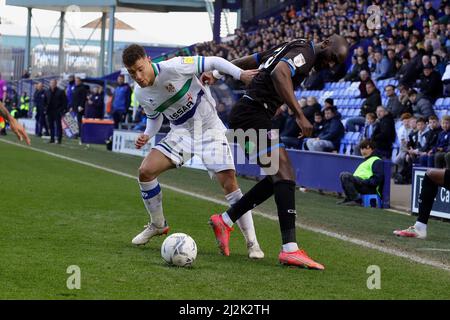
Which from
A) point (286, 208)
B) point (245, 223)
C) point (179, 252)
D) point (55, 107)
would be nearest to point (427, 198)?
point (245, 223)

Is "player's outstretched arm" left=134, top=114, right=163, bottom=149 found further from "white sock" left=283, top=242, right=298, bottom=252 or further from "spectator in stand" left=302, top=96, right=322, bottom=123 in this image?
"spectator in stand" left=302, top=96, right=322, bottom=123

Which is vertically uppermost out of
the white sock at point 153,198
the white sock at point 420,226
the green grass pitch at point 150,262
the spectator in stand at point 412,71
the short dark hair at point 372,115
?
the spectator in stand at point 412,71

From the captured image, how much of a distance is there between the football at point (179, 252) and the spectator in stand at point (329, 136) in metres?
11.8

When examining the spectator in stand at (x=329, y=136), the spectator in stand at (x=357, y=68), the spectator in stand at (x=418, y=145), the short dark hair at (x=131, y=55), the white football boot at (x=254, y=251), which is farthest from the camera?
the spectator in stand at (x=357, y=68)

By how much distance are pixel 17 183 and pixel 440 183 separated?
280 inches

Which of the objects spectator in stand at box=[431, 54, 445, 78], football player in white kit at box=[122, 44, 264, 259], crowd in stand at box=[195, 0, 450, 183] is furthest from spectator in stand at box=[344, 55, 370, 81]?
football player in white kit at box=[122, 44, 264, 259]

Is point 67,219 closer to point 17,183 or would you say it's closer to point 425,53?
point 17,183

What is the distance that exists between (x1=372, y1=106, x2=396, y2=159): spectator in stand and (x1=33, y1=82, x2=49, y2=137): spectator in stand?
15157 mm

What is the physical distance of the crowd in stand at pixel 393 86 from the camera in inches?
724

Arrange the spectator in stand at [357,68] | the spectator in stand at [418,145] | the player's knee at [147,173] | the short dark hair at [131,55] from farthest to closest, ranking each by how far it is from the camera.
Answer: the spectator in stand at [357,68] < the spectator in stand at [418,145] < the player's knee at [147,173] < the short dark hair at [131,55]

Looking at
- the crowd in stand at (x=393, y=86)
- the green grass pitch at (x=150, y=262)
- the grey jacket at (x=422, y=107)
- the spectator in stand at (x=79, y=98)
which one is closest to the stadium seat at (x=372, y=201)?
the crowd in stand at (x=393, y=86)

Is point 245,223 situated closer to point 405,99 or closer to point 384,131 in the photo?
point 384,131

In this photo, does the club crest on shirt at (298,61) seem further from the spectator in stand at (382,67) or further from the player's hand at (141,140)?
the spectator in stand at (382,67)
